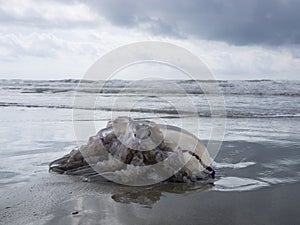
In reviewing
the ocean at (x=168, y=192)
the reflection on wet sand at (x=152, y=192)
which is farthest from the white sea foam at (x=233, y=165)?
the reflection on wet sand at (x=152, y=192)

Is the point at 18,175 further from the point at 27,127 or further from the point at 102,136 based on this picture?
the point at 27,127

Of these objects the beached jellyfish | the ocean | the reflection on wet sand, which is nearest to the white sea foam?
the ocean

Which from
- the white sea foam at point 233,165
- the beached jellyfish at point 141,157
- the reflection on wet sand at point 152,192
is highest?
the beached jellyfish at point 141,157

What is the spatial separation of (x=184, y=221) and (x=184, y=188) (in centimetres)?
86

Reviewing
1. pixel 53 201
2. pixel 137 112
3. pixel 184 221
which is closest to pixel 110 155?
pixel 53 201

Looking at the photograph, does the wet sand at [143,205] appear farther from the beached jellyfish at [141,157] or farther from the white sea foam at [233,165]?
the white sea foam at [233,165]

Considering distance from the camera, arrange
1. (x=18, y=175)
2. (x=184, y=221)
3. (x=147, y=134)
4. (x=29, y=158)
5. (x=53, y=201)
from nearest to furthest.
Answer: (x=184, y=221)
(x=53, y=201)
(x=147, y=134)
(x=18, y=175)
(x=29, y=158)

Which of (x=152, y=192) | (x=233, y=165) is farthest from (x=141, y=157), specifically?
(x=233, y=165)

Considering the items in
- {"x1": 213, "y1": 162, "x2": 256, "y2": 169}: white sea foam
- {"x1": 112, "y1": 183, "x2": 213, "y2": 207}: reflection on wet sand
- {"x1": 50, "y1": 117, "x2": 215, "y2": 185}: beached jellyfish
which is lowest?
{"x1": 213, "y1": 162, "x2": 256, "y2": 169}: white sea foam

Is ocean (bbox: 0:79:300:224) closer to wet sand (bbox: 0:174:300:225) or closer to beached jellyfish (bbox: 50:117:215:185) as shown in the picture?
wet sand (bbox: 0:174:300:225)

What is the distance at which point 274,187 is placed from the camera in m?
3.85

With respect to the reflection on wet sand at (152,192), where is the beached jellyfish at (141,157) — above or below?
above

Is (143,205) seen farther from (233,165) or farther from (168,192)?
(233,165)

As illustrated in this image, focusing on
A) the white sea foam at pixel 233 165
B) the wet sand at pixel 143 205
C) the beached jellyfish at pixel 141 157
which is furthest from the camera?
the white sea foam at pixel 233 165
